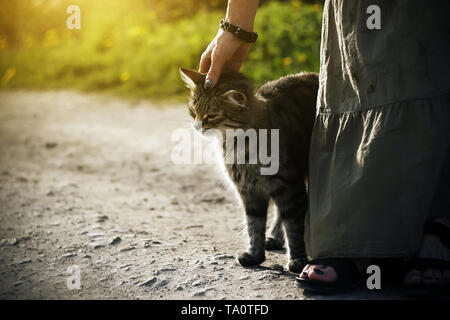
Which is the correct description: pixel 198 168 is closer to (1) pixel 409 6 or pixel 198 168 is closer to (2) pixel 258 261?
(2) pixel 258 261

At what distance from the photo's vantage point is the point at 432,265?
173 cm

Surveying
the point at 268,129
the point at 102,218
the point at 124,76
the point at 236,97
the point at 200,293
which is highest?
the point at 124,76

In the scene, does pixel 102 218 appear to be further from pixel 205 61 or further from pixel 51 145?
pixel 51 145

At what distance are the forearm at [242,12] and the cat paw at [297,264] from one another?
3.40 feet

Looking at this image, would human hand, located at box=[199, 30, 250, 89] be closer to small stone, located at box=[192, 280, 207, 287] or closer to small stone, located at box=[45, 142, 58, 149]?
small stone, located at box=[192, 280, 207, 287]

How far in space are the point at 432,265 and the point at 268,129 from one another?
92 cm

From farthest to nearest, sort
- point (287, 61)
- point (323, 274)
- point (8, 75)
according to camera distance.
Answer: point (8, 75) → point (287, 61) → point (323, 274)

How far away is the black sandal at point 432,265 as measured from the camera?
170cm

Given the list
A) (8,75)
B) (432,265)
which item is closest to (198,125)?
(432,265)

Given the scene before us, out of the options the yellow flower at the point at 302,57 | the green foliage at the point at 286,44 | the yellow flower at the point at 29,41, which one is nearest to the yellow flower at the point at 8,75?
the yellow flower at the point at 29,41

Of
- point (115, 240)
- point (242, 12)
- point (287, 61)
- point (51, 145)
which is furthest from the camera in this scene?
point (287, 61)

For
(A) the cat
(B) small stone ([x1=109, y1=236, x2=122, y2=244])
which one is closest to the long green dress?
(A) the cat

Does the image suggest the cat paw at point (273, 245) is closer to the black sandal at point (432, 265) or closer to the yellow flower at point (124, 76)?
the black sandal at point (432, 265)
